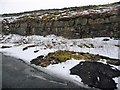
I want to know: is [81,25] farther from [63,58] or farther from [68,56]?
[63,58]

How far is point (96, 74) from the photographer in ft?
42.1

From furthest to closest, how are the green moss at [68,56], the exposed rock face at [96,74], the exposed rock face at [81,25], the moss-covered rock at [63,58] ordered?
the exposed rock face at [81,25] → the green moss at [68,56] → the moss-covered rock at [63,58] → the exposed rock face at [96,74]

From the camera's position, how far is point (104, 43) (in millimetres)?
20734

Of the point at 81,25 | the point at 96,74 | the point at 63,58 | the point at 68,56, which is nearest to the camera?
the point at 96,74

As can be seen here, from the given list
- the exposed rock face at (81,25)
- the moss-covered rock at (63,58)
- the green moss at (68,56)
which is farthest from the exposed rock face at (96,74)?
the exposed rock face at (81,25)

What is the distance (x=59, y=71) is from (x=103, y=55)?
4.21 m

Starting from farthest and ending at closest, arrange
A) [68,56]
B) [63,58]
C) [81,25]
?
[81,25] < [68,56] < [63,58]

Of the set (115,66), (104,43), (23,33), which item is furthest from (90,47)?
(23,33)

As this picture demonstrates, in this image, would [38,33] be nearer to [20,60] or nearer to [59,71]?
[20,60]

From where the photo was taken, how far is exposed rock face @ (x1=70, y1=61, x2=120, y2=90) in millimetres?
11781

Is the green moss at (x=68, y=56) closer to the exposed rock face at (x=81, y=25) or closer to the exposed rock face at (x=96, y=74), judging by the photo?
the exposed rock face at (x=96, y=74)

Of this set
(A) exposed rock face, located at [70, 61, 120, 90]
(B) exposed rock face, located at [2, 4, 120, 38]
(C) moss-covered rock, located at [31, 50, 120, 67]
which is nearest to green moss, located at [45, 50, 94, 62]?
(C) moss-covered rock, located at [31, 50, 120, 67]

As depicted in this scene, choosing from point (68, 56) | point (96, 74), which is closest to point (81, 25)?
point (68, 56)

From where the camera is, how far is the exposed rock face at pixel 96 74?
11781mm
